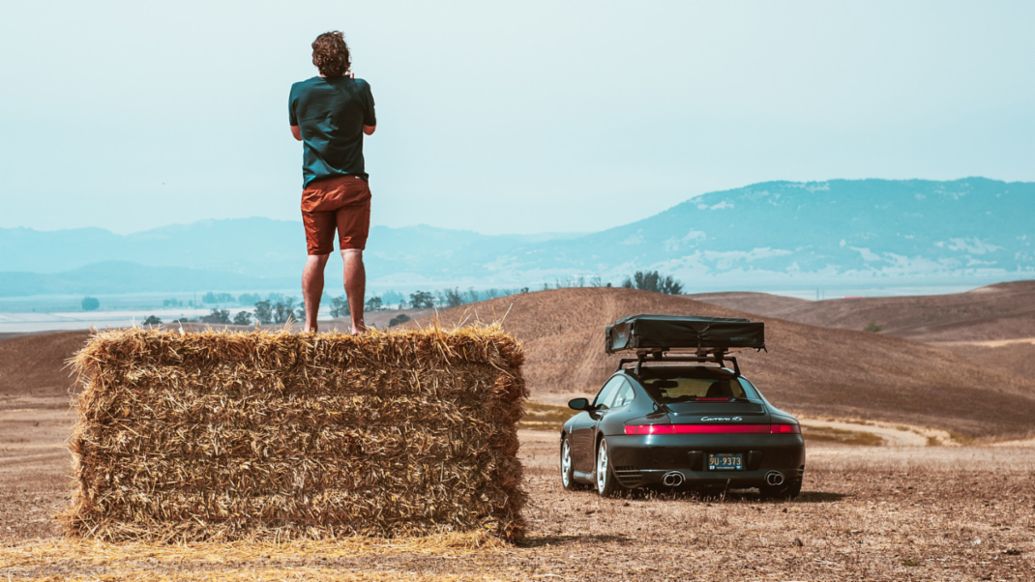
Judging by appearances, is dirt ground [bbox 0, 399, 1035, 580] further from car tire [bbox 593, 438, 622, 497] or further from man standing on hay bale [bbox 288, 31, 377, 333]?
man standing on hay bale [bbox 288, 31, 377, 333]

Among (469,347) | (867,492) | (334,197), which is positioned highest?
(334,197)

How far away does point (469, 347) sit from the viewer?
11156mm

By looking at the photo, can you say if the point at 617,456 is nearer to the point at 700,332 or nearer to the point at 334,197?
the point at 700,332

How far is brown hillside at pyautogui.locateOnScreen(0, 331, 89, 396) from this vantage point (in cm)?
8644

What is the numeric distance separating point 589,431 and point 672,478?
5.77 feet

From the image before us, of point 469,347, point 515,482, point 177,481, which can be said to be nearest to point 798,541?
point 515,482

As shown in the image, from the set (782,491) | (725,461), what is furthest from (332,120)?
(782,491)

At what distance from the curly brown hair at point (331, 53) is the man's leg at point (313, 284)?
1510mm

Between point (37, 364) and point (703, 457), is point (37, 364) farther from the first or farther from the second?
point (703, 457)

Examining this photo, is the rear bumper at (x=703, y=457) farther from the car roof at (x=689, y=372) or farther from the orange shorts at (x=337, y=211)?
the orange shorts at (x=337, y=211)

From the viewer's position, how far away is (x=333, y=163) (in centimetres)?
1130

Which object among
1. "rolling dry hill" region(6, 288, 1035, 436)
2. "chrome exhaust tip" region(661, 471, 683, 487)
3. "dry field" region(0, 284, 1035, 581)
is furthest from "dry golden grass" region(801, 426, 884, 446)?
"chrome exhaust tip" region(661, 471, 683, 487)

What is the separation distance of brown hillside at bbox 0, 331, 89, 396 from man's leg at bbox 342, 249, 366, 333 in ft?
246

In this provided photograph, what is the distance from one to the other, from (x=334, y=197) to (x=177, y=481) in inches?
102
